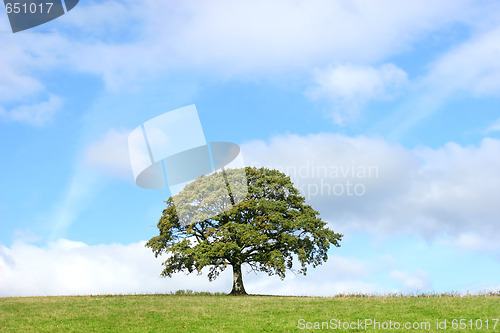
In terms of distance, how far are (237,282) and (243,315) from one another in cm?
1739

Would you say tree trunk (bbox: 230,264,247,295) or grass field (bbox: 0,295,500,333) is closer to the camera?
grass field (bbox: 0,295,500,333)

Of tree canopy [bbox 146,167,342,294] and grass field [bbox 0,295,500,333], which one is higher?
tree canopy [bbox 146,167,342,294]

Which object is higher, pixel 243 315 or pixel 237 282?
pixel 237 282

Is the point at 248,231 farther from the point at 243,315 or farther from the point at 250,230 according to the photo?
the point at 243,315

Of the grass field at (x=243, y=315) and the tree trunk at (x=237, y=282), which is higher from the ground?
the tree trunk at (x=237, y=282)

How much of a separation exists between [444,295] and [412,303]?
6991 millimetres

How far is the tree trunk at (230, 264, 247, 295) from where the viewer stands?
46281 mm

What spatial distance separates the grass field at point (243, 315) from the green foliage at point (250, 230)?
342 inches

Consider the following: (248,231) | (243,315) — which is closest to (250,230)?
(248,231)

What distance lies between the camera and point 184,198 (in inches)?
1902

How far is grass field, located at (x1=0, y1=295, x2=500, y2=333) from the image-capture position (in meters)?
26.5

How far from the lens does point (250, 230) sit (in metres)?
44.7

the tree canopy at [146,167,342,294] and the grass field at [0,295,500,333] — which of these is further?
the tree canopy at [146,167,342,294]

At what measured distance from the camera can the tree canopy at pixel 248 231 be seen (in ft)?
148
